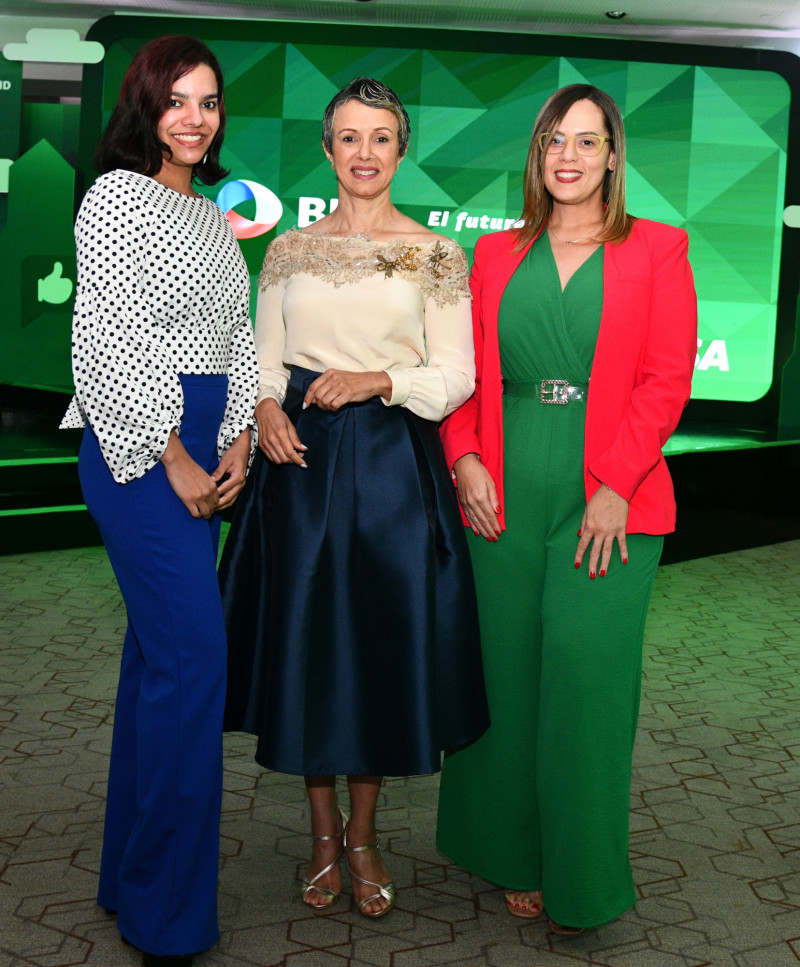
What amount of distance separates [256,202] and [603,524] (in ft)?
24.0

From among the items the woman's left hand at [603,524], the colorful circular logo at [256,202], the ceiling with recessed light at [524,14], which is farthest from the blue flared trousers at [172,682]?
the ceiling with recessed light at [524,14]

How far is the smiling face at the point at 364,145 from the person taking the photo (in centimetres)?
227

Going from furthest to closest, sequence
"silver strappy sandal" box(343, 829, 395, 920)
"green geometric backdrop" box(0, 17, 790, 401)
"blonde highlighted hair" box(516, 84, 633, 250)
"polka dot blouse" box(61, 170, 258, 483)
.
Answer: "green geometric backdrop" box(0, 17, 790, 401)
"silver strappy sandal" box(343, 829, 395, 920)
"blonde highlighted hair" box(516, 84, 633, 250)
"polka dot blouse" box(61, 170, 258, 483)

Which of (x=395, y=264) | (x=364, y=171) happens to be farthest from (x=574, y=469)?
(x=364, y=171)

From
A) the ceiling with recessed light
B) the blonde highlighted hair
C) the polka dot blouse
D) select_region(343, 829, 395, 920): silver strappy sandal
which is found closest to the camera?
the polka dot blouse

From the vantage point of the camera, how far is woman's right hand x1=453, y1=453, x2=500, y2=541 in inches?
90.9

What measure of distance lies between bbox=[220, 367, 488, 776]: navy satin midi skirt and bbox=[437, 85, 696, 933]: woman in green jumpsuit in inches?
5.1

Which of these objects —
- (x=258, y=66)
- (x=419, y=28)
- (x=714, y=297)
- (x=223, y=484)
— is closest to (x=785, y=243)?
(x=714, y=297)

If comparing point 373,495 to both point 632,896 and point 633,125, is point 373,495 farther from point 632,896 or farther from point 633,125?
point 633,125

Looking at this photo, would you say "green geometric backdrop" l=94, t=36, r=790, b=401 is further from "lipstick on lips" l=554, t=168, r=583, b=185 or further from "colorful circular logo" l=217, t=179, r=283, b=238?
"lipstick on lips" l=554, t=168, r=583, b=185

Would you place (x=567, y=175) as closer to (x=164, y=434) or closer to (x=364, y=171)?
(x=364, y=171)

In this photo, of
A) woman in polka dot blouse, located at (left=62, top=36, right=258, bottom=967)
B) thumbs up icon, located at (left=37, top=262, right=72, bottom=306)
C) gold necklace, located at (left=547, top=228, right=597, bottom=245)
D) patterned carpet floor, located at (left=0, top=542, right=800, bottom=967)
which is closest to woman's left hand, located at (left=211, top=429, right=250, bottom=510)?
woman in polka dot blouse, located at (left=62, top=36, right=258, bottom=967)

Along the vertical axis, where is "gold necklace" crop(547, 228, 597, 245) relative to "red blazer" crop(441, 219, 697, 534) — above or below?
above

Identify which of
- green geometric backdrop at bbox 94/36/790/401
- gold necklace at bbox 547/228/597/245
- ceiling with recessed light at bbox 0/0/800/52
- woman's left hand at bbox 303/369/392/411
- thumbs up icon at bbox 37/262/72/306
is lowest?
woman's left hand at bbox 303/369/392/411
